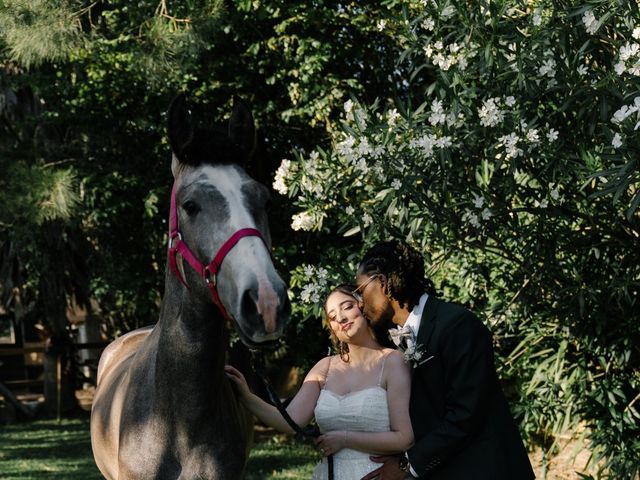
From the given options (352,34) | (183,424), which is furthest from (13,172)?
(183,424)

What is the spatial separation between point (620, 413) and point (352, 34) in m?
5.42

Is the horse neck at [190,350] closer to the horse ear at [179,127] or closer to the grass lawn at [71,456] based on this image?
the horse ear at [179,127]

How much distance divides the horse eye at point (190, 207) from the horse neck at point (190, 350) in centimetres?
33

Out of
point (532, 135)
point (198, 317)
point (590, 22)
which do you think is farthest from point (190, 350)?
point (590, 22)

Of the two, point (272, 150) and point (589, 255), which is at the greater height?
point (272, 150)

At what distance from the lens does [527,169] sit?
565 centimetres

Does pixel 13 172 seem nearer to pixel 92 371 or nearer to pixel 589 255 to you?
pixel 589 255

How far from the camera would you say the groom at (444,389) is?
355 cm

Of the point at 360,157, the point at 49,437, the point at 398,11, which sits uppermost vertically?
the point at 398,11

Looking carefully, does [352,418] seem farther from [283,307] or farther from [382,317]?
[283,307]

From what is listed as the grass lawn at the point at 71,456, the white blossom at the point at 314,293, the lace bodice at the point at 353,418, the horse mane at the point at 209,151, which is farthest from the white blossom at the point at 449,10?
the grass lawn at the point at 71,456

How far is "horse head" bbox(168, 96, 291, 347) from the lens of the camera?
300 cm

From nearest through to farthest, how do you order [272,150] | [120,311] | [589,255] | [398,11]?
[589,255] < [398,11] < [272,150] < [120,311]

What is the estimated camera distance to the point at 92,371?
66.3ft
